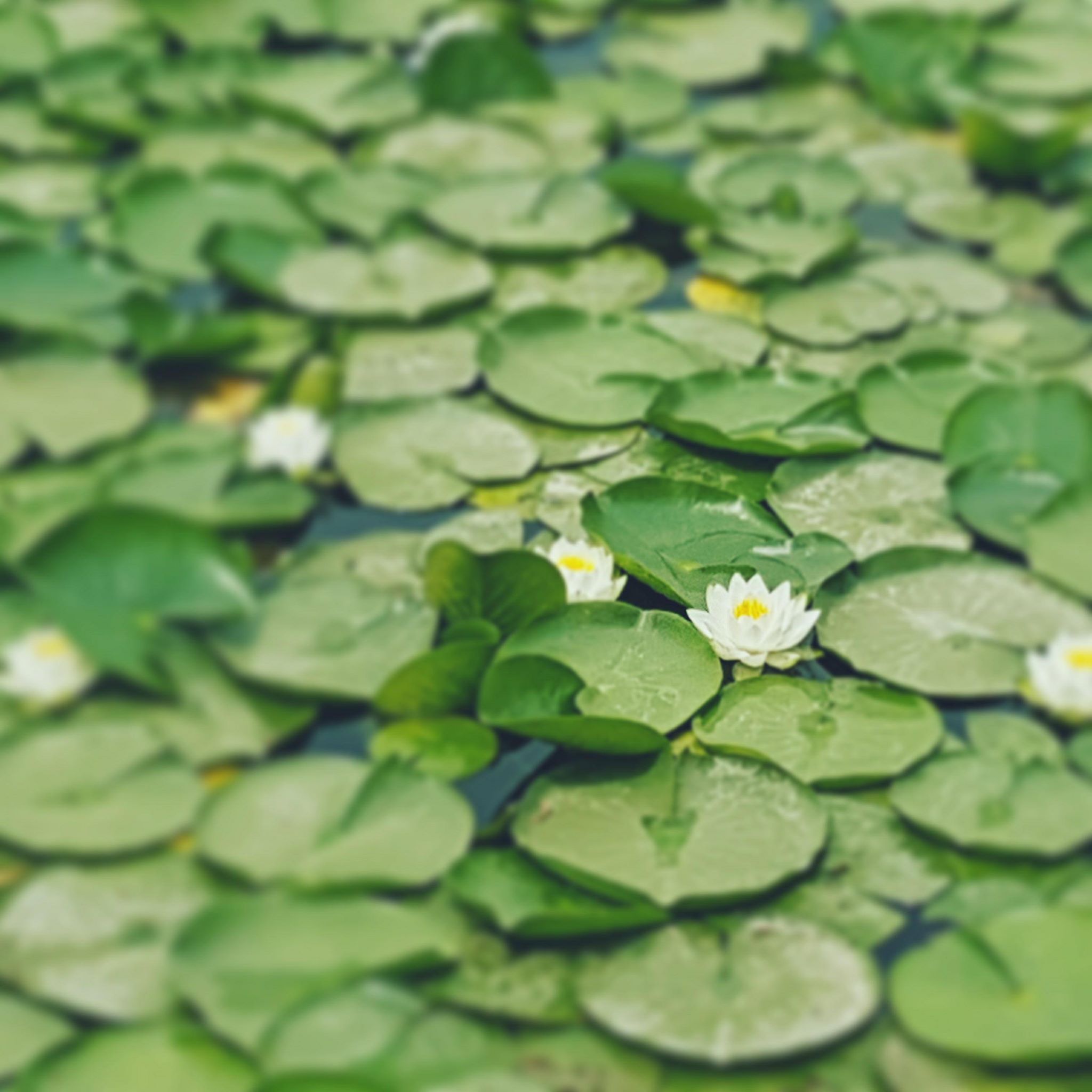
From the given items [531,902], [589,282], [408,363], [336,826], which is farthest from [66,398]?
[531,902]

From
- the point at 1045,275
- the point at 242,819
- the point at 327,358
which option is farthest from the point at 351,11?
the point at 242,819

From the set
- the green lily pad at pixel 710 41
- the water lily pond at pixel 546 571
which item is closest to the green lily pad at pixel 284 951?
the water lily pond at pixel 546 571

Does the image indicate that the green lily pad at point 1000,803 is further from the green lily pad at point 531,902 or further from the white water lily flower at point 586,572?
the white water lily flower at point 586,572

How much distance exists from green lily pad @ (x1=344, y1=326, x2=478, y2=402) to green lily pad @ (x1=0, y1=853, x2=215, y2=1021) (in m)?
1.04

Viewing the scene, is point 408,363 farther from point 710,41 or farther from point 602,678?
point 710,41

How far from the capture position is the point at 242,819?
1.86 metres

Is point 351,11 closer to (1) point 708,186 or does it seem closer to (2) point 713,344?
(1) point 708,186

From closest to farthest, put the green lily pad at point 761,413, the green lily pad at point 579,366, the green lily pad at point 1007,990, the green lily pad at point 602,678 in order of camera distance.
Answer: the green lily pad at point 1007,990 < the green lily pad at point 602,678 < the green lily pad at point 761,413 < the green lily pad at point 579,366

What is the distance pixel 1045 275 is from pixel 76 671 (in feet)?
6.44

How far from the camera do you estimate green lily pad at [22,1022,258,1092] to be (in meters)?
1.61

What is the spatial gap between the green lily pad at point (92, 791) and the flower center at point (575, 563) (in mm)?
593

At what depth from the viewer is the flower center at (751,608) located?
2.05 m

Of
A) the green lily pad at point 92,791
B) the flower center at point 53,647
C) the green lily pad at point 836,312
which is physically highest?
the green lily pad at point 836,312

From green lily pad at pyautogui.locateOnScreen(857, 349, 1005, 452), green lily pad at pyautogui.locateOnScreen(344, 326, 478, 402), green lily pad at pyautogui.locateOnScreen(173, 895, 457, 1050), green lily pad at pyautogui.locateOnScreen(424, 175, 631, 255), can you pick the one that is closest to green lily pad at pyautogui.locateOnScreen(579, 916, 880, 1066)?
green lily pad at pyautogui.locateOnScreen(173, 895, 457, 1050)
